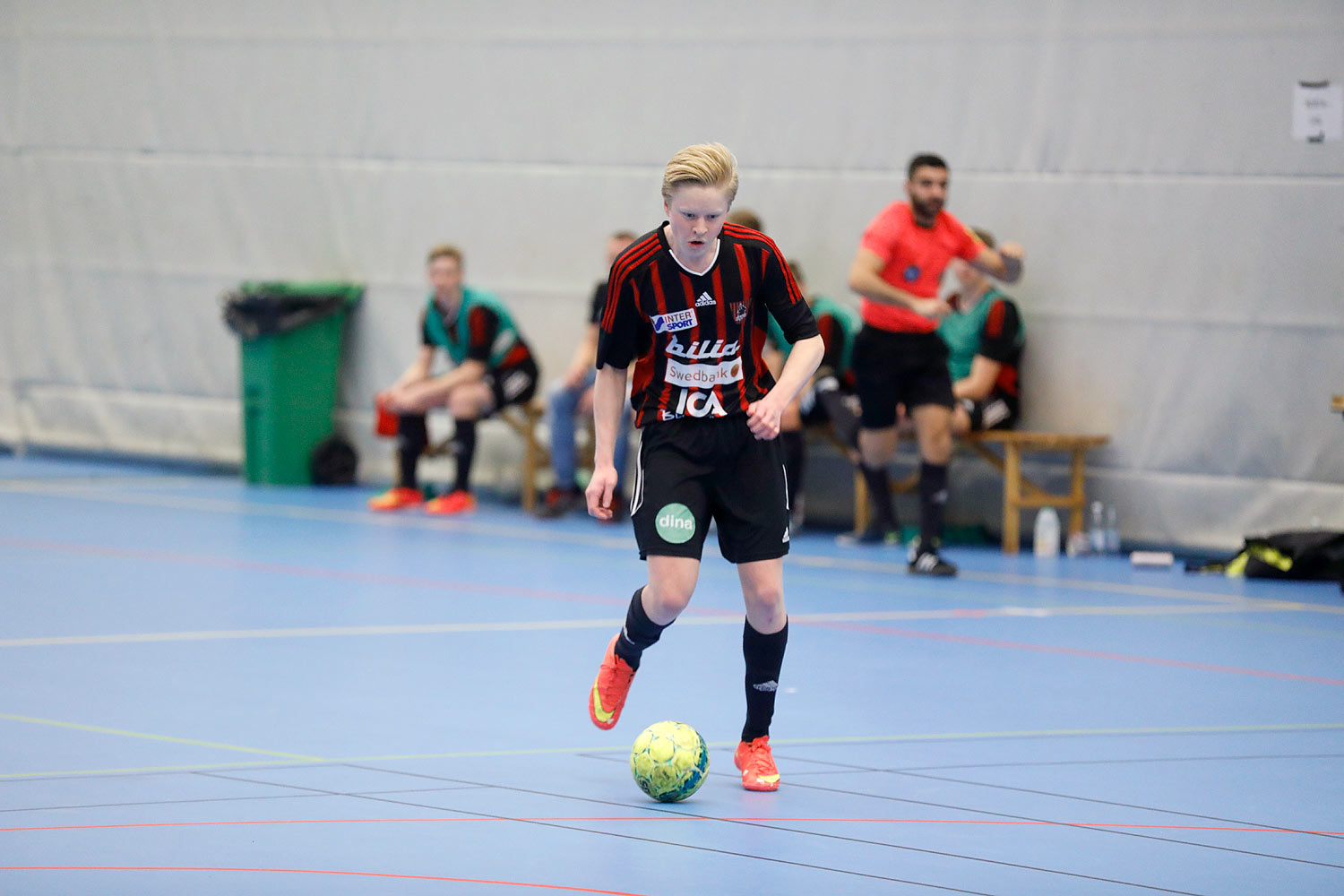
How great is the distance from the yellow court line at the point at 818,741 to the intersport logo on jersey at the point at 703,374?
4.16 ft

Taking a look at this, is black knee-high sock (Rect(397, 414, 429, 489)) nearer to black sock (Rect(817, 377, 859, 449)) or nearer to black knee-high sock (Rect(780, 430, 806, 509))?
black knee-high sock (Rect(780, 430, 806, 509))

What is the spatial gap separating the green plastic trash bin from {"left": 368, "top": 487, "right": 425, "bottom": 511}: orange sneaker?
1.28m

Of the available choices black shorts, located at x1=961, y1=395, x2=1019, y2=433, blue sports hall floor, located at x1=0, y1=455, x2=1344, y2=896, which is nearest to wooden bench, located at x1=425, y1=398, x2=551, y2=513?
blue sports hall floor, located at x1=0, y1=455, x2=1344, y2=896

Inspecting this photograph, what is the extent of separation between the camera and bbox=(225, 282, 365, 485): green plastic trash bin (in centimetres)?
1372

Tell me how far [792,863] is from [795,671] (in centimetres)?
275

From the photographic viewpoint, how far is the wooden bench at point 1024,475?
11.1m

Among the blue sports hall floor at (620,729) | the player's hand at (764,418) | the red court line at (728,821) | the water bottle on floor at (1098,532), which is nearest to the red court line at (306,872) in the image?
the blue sports hall floor at (620,729)

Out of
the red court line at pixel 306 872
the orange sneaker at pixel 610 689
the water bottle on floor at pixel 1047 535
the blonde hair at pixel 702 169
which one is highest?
the blonde hair at pixel 702 169

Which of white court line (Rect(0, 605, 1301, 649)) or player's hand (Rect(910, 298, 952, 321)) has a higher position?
player's hand (Rect(910, 298, 952, 321))

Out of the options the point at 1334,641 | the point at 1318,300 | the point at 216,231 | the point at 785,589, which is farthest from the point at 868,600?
the point at 216,231

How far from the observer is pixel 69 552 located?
33.7 feet

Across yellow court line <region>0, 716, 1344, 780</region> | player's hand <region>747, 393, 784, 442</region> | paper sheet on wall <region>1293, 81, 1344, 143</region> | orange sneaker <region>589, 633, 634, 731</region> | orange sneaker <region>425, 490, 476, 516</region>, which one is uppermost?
paper sheet on wall <region>1293, 81, 1344, 143</region>

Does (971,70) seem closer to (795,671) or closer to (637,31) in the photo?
(637,31)

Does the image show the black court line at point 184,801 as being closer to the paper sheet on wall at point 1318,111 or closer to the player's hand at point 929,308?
the player's hand at point 929,308
